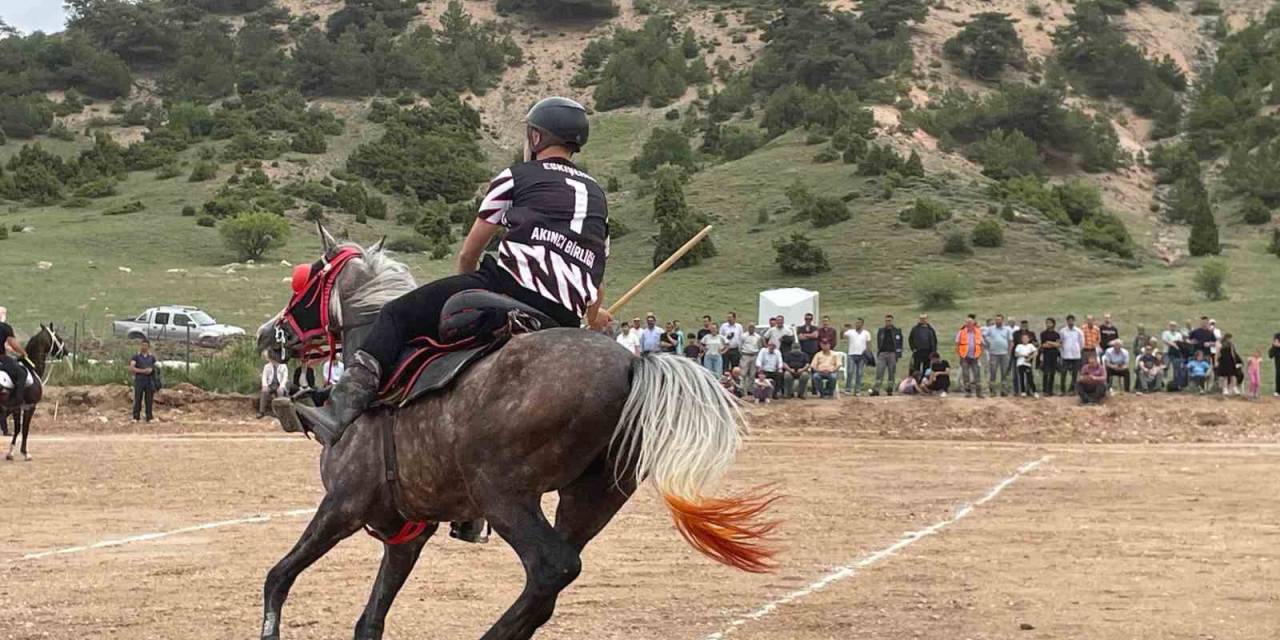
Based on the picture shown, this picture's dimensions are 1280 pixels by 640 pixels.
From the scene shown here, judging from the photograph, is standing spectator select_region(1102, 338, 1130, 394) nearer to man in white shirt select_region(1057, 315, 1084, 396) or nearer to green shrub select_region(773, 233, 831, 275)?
man in white shirt select_region(1057, 315, 1084, 396)

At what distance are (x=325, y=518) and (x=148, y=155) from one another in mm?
91700

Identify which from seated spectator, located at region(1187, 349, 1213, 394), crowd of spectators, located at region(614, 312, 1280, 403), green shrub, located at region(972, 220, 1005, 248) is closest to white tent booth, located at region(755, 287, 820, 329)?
crowd of spectators, located at region(614, 312, 1280, 403)

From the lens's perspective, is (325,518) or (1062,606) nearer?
(325,518)

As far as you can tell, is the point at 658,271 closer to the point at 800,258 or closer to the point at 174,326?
the point at 174,326

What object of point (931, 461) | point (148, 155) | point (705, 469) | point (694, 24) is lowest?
point (931, 461)

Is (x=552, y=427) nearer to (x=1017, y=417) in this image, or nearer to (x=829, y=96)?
(x=1017, y=417)

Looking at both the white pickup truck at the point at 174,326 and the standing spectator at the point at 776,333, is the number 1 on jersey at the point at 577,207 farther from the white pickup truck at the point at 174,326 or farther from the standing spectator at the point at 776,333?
the white pickup truck at the point at 174,326

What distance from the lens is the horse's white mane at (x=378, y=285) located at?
26.0 feet

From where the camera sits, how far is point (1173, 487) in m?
19.2

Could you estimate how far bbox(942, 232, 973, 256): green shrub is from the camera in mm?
59000

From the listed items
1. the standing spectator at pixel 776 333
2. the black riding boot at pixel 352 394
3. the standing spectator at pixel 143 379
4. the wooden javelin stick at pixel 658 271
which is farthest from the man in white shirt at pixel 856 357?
the black riding boot at pixel 352 394

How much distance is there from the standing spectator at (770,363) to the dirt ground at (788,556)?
6795mm

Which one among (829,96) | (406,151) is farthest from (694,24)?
(829,96)

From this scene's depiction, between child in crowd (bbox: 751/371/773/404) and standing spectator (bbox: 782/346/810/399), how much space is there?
54 cm
